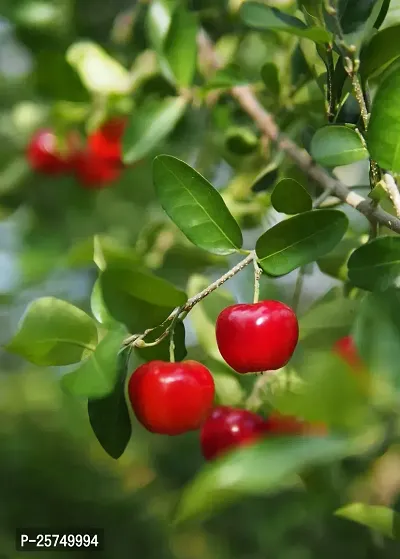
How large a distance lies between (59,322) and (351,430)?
0.88ft

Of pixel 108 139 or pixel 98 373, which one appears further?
pixel 108 139

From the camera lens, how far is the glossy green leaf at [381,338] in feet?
1.10

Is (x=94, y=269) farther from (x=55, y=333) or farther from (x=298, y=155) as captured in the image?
(x=55, y=333)

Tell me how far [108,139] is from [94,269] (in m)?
0.42

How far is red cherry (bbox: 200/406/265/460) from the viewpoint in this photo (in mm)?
623

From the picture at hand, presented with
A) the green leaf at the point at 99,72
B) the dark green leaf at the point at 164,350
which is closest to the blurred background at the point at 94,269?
the green leaf at the point at 99,72

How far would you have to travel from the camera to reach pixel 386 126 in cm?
46

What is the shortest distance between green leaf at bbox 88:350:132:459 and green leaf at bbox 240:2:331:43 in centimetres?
26

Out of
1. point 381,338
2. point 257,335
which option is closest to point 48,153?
point 257,335

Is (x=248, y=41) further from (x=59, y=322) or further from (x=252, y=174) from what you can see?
(x=59, y=322)

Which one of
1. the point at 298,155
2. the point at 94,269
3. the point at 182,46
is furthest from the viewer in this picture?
the point at 94,269

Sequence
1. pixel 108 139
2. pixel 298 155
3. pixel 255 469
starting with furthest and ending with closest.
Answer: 1. pixel 108 139
2. pixel 298 155
3. pixel 255 469

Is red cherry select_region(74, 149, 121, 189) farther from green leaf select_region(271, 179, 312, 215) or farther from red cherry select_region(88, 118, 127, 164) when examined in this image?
green leaf select_region(271, 179, 312, 215)

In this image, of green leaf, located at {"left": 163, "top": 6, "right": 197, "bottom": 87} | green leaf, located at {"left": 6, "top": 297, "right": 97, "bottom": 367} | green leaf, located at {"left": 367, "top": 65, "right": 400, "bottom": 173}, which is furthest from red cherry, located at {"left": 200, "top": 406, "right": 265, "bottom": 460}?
green leaf, located at {"left": 163, "top": 6, "right": 197, "bottom": 87}
